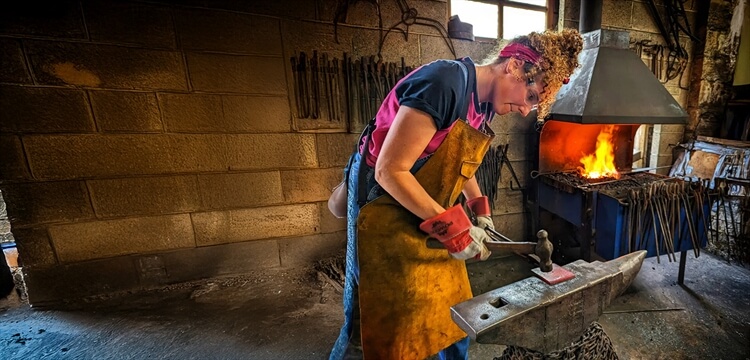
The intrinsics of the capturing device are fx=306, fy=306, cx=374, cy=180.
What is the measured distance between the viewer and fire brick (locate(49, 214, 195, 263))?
2609 mm

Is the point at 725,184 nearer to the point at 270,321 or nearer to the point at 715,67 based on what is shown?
the point at 715,67

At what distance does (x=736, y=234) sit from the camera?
3.15 m

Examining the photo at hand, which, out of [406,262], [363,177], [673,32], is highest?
[673,32]

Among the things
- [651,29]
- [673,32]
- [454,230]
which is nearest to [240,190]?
[454,230]

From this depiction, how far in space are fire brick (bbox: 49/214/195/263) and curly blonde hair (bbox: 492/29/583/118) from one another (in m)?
2.95

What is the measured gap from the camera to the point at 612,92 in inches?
110

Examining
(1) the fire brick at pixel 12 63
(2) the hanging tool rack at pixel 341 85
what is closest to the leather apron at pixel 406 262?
(2) the hanging tool rack at pixel 341 85

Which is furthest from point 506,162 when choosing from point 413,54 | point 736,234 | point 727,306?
point 736,234

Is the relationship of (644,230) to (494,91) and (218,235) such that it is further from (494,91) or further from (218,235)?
(218,235)

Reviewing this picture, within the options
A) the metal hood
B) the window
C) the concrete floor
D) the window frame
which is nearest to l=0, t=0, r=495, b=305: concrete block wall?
the concrete floor

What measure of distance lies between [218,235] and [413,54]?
8.43ft

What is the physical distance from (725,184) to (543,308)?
112 inches

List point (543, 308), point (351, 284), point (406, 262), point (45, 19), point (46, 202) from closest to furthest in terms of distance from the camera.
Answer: point (543, 308) → point (406, 262) → point (351, 284) → point (45, 19) → point (46, 202)

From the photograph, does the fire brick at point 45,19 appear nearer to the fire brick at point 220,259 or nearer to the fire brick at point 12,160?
the fire brick at point 12,160
